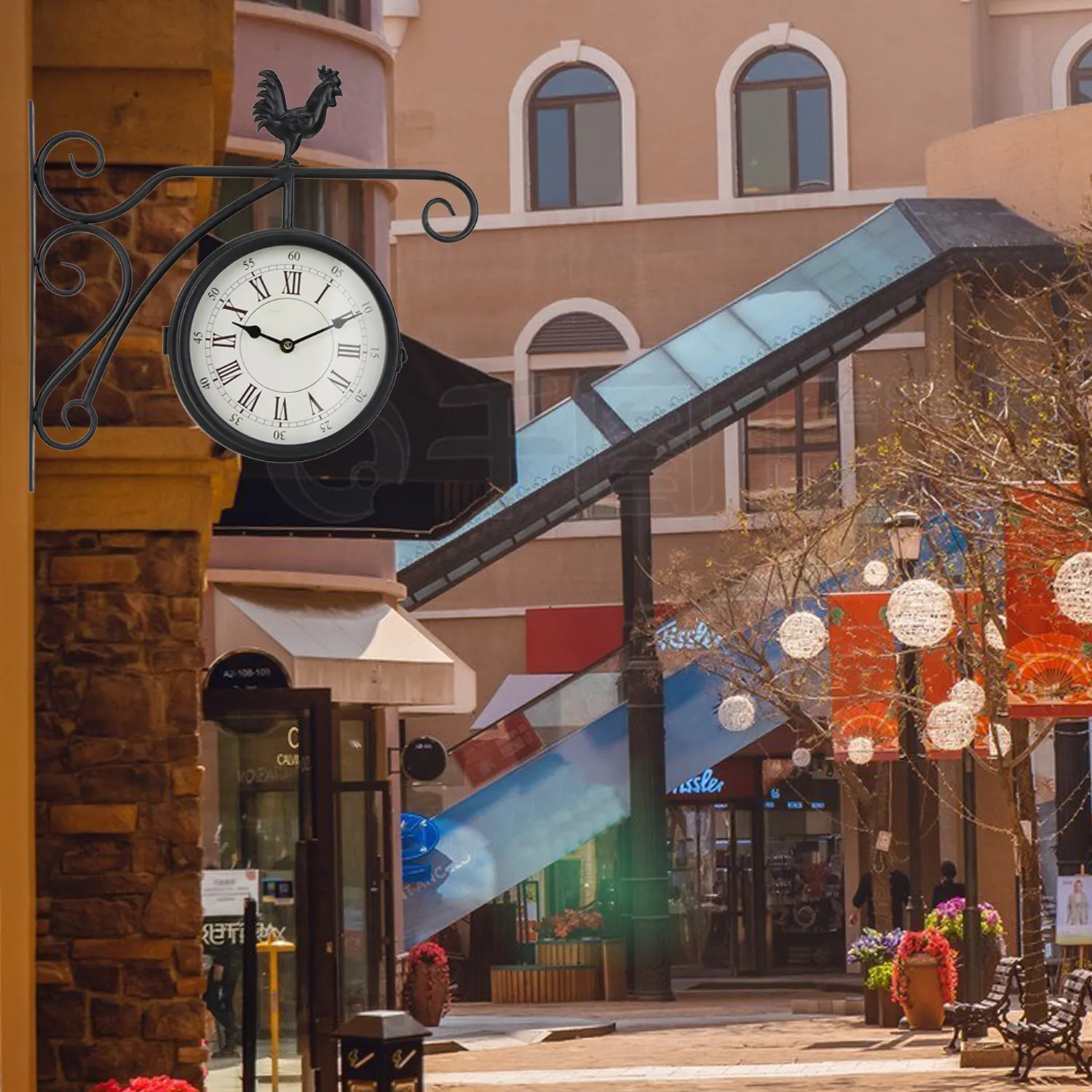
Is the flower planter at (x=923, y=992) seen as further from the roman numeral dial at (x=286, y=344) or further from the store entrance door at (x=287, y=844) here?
the roman numeral dial at (x=286, y=344)

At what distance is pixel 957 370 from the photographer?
37.8 meters

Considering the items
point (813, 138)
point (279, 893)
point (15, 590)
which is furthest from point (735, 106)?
point (15, 590)

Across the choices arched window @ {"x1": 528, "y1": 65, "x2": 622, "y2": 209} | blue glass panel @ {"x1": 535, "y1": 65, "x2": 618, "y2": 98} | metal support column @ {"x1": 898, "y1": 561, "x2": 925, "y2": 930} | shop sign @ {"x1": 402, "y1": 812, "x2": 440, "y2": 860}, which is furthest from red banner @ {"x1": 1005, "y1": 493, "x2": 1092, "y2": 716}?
blue glass panel @ {"x1": 535, "y1": 65, "x2": 618, "y2": 98}

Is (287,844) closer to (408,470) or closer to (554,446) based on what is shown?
(408,470)

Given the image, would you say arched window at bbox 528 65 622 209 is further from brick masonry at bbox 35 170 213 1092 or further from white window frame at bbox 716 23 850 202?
brick masonry at bbox 35 170 213 1092

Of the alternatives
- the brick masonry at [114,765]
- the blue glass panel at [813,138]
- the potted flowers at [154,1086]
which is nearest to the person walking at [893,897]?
the blue glass panel at [813,138]

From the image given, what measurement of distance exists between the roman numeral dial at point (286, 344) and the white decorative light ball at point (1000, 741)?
15.1 meters

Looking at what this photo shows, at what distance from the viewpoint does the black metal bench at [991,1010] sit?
22734 mm

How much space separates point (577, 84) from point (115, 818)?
3486cm

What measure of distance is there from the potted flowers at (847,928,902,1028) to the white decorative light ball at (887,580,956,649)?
7680mm

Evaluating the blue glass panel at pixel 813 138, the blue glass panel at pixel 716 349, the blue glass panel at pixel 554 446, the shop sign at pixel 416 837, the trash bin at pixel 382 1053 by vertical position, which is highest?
the blue glass panel at pixel 813 138

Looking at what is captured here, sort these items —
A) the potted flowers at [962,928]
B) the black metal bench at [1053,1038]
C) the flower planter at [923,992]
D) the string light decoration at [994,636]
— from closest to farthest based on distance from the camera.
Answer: the black metal bench at [1053,1038] < the string light decoration at [994,636] < the flower planter at [923,992] < the potted flowers at [962,928]

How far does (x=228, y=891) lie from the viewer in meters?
14.5

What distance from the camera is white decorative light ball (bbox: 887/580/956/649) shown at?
69.4ft
